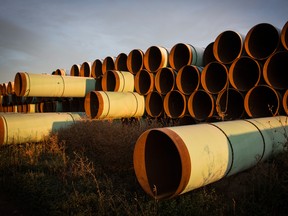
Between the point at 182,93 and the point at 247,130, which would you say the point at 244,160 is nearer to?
the point at 247,130

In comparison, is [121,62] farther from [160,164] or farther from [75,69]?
[160,164]

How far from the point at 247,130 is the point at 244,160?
45 cm

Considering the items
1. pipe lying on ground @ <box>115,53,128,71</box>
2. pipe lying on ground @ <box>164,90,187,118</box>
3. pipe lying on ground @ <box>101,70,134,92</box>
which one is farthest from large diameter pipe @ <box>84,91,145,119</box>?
pipe lying on ground @ <box>115,53,128,71</box>

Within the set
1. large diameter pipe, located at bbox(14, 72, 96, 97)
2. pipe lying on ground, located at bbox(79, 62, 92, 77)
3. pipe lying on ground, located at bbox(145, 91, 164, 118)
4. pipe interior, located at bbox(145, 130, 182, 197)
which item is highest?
pipe lying on ground, located at bbox(79, 62, 92, 77)

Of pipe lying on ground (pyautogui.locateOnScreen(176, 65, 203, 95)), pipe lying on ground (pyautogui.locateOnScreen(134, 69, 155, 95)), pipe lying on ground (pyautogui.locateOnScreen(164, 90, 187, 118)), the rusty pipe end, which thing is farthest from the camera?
pipe lying on ground (pyautogui.locateOnScreen(134, 69, 155, 95))

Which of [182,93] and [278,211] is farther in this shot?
[182,93]

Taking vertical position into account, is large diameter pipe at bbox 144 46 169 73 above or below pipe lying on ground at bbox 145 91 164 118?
above

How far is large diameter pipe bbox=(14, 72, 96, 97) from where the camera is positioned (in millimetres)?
6662

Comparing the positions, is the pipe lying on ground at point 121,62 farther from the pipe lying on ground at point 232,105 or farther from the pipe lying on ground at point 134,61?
the pipe lying on ground at point 232,105

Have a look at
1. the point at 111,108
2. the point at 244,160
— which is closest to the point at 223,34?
the point at 111,108

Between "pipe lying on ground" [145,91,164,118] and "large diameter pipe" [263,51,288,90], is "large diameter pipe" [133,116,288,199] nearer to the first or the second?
"large diameter pipe" [263,51,288,90]

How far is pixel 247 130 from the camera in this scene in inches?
124

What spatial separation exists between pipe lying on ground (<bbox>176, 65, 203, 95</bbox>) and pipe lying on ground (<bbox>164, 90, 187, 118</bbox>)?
0.57 ft

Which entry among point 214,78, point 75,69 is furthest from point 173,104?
point 75,69
